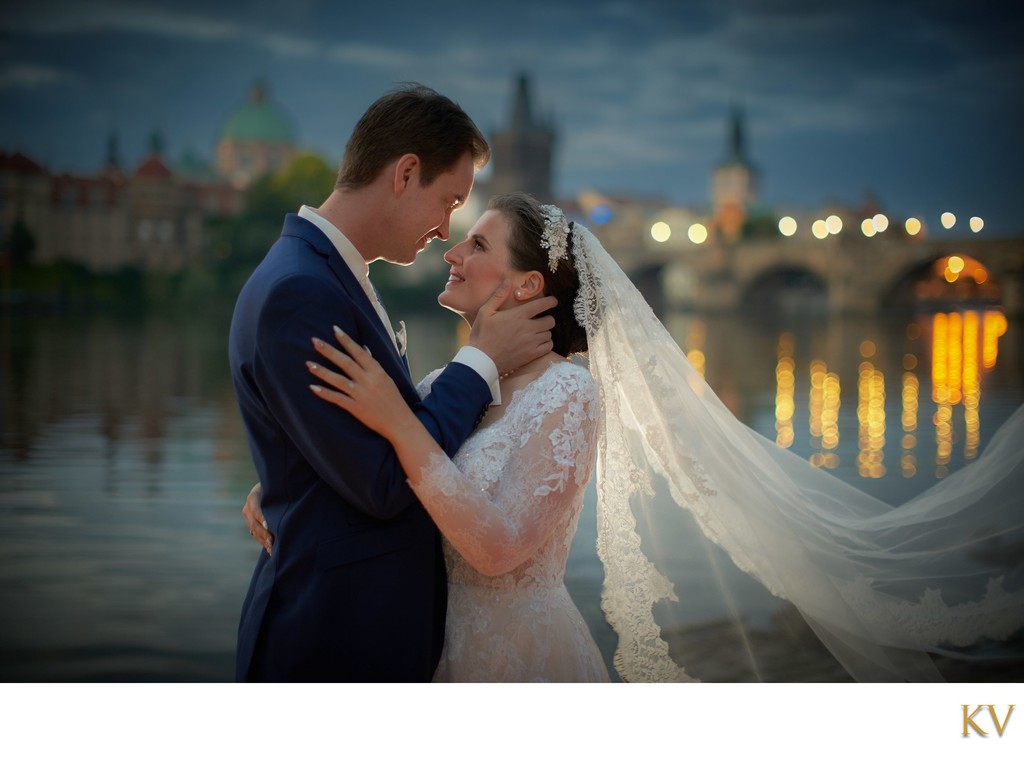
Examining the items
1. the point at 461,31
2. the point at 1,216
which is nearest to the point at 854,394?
the point at 1,216

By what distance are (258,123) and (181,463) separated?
51.9 metres

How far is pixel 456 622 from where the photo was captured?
2037 millimetres

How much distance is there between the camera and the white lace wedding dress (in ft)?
5.98

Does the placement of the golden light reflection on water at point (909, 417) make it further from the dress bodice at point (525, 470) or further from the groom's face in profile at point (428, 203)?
the groom's face in profile at point (428, 203)

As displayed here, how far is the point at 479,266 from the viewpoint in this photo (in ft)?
6.48

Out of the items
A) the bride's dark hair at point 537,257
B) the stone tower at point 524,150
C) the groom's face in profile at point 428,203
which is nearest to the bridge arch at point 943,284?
the stone tower at point 524,150

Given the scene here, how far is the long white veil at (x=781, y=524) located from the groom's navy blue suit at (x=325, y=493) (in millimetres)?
→ 492

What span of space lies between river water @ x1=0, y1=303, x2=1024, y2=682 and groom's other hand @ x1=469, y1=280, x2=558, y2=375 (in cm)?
94

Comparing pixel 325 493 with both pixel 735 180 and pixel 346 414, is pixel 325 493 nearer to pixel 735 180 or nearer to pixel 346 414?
pixel 346 414

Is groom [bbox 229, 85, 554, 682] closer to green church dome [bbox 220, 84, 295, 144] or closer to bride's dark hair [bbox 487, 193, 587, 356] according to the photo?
bride's dark hair [bbox 487, 193, 587, 356]

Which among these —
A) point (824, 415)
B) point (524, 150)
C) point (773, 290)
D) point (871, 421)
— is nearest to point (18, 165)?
point (824, 415)

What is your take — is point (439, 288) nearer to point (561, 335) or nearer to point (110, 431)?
point (110, 431)

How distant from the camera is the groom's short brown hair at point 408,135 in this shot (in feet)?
5.87

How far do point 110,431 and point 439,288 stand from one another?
832 inches
